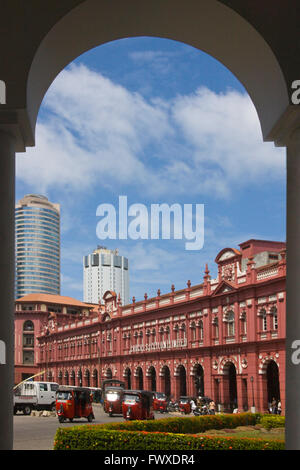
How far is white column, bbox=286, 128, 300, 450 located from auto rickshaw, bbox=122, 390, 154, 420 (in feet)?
69.4

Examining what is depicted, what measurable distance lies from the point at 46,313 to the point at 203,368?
39405mm

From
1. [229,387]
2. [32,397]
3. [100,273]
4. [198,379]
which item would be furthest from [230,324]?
[100,273]

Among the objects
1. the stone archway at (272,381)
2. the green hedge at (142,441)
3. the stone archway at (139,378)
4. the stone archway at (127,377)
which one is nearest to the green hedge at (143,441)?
the green hedge at (142,441)

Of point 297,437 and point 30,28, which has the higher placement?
point 30,28

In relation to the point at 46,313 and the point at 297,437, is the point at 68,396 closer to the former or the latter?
the point at 297,437

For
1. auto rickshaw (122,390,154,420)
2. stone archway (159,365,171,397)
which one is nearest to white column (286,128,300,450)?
auto rickshaw (122,390,154,420)

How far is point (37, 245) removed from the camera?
120m

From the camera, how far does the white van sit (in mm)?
32562

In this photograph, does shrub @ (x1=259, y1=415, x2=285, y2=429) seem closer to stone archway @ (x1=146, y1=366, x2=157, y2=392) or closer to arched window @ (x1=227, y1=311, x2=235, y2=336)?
arched window @ (x1=227, y1=311, x2=235, y2=336)

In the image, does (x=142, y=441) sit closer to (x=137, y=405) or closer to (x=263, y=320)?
(x=137, y=405)

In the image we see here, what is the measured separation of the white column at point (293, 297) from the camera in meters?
4.18

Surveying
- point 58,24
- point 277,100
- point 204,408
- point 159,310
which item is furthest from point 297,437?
point 159,310

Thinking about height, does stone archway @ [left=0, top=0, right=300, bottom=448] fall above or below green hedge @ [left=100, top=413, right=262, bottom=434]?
above

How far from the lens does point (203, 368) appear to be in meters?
38.0
